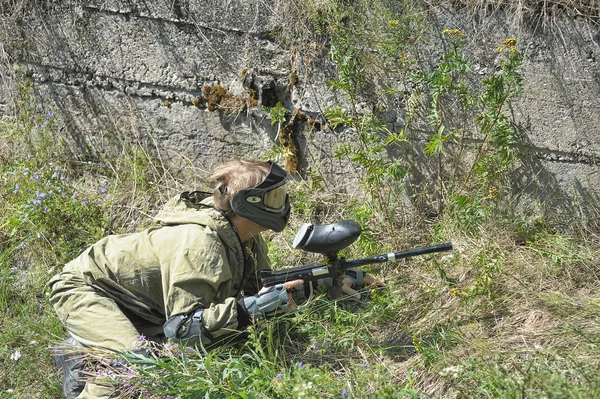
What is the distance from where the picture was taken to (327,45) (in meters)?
4.46

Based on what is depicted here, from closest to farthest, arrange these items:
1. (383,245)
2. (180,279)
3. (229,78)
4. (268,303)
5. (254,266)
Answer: (180,279), (268,303), (254,266), (383,245), (229,78)

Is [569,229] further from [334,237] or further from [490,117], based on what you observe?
[334,237]

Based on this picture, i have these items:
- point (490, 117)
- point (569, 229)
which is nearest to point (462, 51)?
point (490, 117)

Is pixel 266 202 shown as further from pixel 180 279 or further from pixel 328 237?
pixel 180 279

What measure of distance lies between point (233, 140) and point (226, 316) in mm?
1898

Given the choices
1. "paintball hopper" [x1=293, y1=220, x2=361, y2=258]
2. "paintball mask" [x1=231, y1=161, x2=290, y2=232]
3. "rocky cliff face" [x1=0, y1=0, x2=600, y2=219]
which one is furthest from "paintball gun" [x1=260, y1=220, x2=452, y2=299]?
"rocky cliff face" [x1=0, y1=0, x2=600, y2=219]

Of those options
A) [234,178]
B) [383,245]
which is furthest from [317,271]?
[383,245]

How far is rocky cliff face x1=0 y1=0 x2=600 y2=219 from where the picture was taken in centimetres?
407

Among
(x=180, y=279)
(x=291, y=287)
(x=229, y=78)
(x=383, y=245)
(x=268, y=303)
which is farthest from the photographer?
(x=229, y=78)

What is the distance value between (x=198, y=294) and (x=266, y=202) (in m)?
0.54

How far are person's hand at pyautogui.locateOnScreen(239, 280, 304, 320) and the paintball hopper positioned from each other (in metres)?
0.24

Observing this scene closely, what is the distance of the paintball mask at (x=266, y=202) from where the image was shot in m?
3.32

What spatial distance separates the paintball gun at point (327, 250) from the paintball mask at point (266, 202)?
0.49ft

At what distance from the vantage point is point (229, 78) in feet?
15.6
